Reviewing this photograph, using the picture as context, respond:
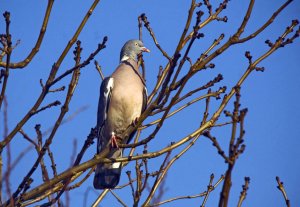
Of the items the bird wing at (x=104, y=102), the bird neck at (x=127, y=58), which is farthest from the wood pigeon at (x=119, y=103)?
the bird neck at (x=127, y=58)

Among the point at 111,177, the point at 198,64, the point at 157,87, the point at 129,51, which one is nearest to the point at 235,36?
the point at 198,64

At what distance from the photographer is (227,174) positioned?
8.47ft

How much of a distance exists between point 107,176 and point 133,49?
2155mm

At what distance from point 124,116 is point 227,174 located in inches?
149

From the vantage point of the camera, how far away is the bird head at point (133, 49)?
733 cm

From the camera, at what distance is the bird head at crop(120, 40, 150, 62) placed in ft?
24.1

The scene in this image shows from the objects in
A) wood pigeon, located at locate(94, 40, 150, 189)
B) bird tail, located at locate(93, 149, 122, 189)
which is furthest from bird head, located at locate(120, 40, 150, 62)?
bird tail, located at locate(93, 149, 122, 189)

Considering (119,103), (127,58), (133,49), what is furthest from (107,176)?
(133,49)

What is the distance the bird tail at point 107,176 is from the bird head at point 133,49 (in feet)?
6.10

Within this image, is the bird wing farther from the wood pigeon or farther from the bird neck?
the bird neck

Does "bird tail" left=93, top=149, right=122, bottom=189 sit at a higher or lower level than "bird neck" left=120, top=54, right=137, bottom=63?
lower

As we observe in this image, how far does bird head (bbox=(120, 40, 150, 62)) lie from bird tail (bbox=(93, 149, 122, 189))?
1.86 meters

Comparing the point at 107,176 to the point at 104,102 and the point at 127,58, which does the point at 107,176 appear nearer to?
the point at 104,102

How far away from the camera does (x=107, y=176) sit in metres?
5.86
